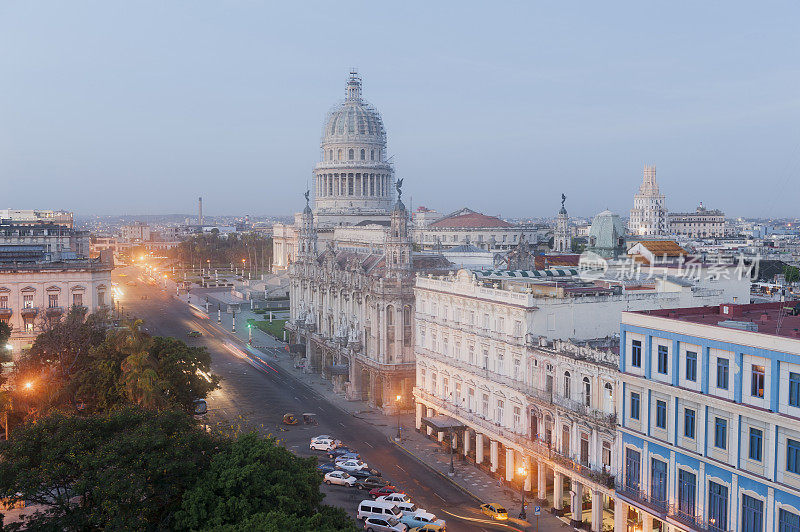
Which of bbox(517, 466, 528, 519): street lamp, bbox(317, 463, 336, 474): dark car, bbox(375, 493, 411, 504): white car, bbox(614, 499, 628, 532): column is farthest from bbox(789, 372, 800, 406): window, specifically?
bbox(317, 463, 336, 474): dark car

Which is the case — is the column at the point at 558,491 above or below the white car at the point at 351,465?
above

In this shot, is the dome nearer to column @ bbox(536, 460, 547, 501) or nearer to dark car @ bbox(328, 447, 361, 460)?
dark car @ bbox(328, 447, 361, 460)

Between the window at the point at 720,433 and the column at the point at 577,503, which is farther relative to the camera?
the column at the point at 577,503

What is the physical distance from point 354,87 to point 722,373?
147 meters

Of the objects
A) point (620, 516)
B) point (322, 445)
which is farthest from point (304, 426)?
point (620, 516)

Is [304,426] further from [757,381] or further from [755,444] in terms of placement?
[757,381]

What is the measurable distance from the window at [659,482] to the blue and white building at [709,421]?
0.18ft

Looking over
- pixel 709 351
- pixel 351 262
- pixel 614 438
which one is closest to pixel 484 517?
pixel 614 438

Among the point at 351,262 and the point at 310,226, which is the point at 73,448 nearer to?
the point at 351,262

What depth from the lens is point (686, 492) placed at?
3891 centimetres

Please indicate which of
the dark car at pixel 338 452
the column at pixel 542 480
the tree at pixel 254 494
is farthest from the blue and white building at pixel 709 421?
the dark car at pixel 338 452

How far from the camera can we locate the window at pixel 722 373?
36844 mm

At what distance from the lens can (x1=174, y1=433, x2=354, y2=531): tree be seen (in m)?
31.7

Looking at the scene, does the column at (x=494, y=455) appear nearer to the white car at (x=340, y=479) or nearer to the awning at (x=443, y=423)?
the awning at (x=443, y=423)
